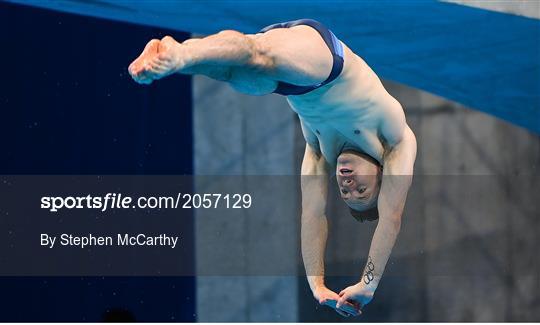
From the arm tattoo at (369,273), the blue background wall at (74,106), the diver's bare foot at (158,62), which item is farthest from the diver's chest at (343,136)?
the blue background wall at (74,106)

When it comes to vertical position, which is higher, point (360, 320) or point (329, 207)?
point (329, 207)

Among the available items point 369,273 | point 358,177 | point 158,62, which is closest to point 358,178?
point 358,177

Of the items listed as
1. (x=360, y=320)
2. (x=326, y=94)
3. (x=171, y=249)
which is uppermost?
(x=326, y=94)

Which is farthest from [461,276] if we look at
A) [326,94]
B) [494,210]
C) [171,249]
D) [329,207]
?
[326,94]

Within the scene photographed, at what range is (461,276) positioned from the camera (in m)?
5.86

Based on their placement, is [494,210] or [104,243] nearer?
[104,243]

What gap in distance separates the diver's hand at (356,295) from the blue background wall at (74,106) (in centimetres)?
163

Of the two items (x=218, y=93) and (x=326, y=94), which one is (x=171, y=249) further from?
(x=326, y=94)

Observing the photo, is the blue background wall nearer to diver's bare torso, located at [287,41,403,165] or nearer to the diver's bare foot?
diver's bare torso, located at [287,41,403,165]

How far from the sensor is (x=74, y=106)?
520 centimetres

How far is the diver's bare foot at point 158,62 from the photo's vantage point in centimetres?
277

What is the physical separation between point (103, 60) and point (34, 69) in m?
0.35

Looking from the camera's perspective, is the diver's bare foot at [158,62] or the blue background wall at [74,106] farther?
the blue background wall at [74,106]

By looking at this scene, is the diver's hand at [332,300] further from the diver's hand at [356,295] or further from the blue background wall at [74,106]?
the blue background wall at [74,106]
